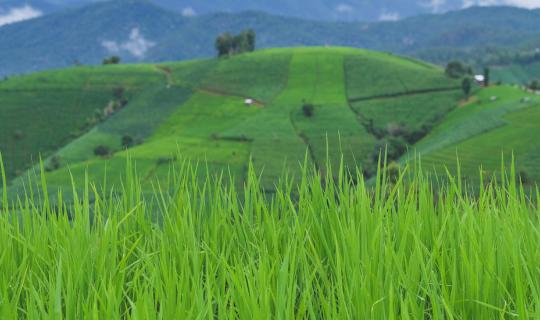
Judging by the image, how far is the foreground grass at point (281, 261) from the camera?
2678 mm

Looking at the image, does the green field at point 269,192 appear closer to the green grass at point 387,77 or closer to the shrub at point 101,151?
the shrub at point 101,151

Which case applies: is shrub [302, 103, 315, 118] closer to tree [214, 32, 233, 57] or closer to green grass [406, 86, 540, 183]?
green grass [406, 86, 540, 183]

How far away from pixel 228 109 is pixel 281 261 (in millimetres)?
146206

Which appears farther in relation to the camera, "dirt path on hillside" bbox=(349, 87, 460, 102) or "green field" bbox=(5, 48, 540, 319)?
"dirt path on hillside" bbox=(349, 87, 460, 102)

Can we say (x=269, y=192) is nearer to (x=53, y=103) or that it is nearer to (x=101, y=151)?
(x=101, y=151)

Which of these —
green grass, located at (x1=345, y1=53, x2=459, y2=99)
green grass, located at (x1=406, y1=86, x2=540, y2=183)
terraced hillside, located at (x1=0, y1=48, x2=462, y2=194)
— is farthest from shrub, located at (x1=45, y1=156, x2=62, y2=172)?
green grass, located at (x1=406, y1=86, x2=540, y2=183)

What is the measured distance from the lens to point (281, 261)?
3445mm

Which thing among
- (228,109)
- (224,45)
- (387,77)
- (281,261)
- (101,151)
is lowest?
(101,151)

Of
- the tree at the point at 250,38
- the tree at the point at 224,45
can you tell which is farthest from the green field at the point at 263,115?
the tree at the point at 250,38

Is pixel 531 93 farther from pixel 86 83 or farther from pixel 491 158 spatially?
pixel 86 83

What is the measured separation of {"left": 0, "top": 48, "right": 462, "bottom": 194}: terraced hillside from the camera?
395ft

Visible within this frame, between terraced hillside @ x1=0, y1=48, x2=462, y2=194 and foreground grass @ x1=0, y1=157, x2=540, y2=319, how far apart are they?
9854 centimetres

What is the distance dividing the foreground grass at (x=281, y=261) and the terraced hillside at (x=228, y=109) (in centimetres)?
9854

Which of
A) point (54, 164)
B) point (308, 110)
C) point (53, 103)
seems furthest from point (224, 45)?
point (54, 164)
